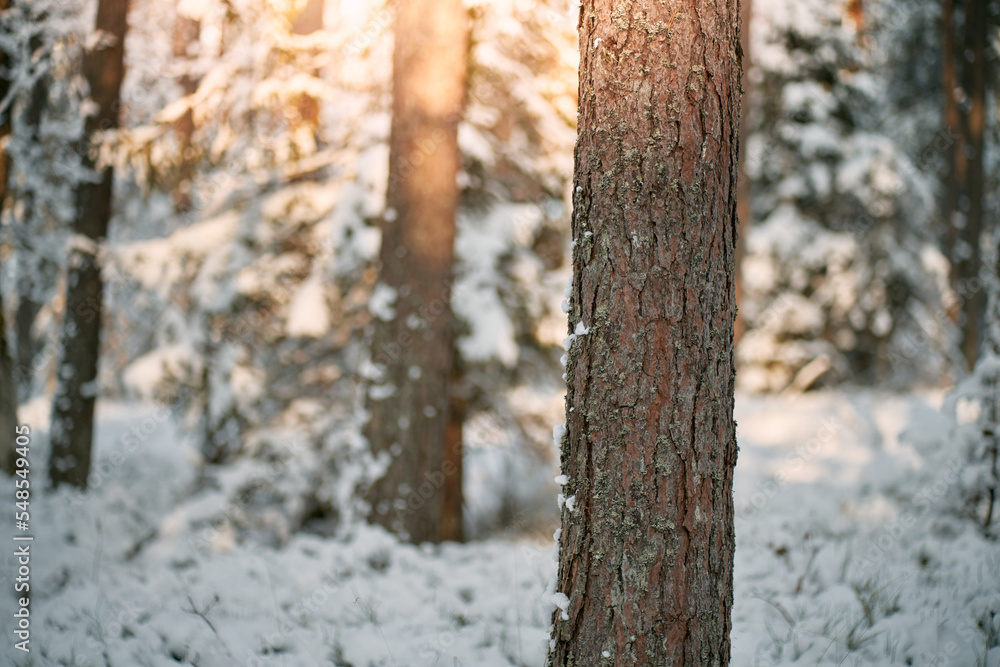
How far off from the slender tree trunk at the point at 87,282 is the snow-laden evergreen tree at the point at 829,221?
11.1m

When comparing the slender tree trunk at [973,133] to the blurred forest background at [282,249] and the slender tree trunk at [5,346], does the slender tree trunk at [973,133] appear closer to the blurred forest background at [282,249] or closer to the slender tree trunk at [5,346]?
the blurred forest background at [282,249]

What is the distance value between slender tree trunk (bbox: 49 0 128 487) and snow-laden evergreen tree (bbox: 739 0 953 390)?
36.4ft

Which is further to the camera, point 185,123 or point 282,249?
point 185,123

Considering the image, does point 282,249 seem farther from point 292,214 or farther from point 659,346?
point 659,346

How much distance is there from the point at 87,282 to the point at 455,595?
232 inches

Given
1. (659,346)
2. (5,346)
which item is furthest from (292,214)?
(659,346)

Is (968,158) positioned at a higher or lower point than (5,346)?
higher

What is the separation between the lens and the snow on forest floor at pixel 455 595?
290 centimetres

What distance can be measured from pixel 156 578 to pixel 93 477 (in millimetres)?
4874

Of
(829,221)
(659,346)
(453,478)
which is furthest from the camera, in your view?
(829,221)

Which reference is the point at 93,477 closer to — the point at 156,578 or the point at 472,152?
the point at 156,578

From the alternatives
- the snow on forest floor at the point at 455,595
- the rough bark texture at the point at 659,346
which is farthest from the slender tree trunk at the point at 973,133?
the rough bark texture at the point at 659,346

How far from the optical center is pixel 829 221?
13.7 meters

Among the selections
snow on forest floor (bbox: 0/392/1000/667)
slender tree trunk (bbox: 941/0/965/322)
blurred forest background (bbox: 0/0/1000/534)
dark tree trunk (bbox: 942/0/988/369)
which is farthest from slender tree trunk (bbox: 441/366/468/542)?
slender tree trunk (bbox: 941/0/965/322)
